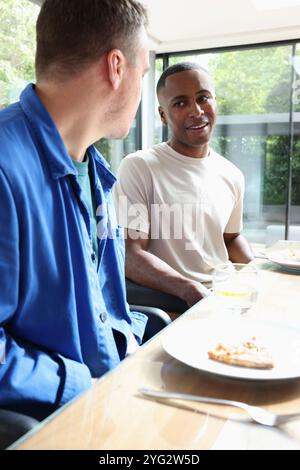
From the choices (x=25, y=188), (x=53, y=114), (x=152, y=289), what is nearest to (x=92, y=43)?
(x=53, y=114)

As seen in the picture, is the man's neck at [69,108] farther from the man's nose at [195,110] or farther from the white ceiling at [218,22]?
the white ceiling at [218,22]

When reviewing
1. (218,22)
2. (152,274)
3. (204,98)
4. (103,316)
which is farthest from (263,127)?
(103,316)

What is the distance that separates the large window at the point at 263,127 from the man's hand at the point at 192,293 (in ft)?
12.1

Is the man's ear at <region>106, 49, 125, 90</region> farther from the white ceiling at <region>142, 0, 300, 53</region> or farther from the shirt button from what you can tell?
the white ceiling at <region>142, 0, 300, 53</region>

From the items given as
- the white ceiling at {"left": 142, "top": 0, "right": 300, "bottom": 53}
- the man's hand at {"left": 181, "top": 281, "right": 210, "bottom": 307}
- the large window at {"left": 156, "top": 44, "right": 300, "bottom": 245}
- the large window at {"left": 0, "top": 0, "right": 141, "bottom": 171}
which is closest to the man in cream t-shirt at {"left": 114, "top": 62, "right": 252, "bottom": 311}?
the man's hand at {"left": 181, "top": 281, "right": 210, "bottom": 307}

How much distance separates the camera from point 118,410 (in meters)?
0.57

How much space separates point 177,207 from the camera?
201cm

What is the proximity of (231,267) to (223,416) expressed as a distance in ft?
1.84

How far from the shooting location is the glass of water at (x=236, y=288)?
3.24 ft

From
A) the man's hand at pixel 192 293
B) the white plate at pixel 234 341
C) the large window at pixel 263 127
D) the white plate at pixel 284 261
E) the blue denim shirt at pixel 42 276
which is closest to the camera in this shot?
the white plate at pixel 234 341

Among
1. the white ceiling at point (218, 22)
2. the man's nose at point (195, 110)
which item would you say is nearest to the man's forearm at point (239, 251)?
the man's nose at point (195, 110)

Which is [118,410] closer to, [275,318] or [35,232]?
[35,232]

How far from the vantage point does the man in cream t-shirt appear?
196 cm

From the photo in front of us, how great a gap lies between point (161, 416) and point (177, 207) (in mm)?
1495
